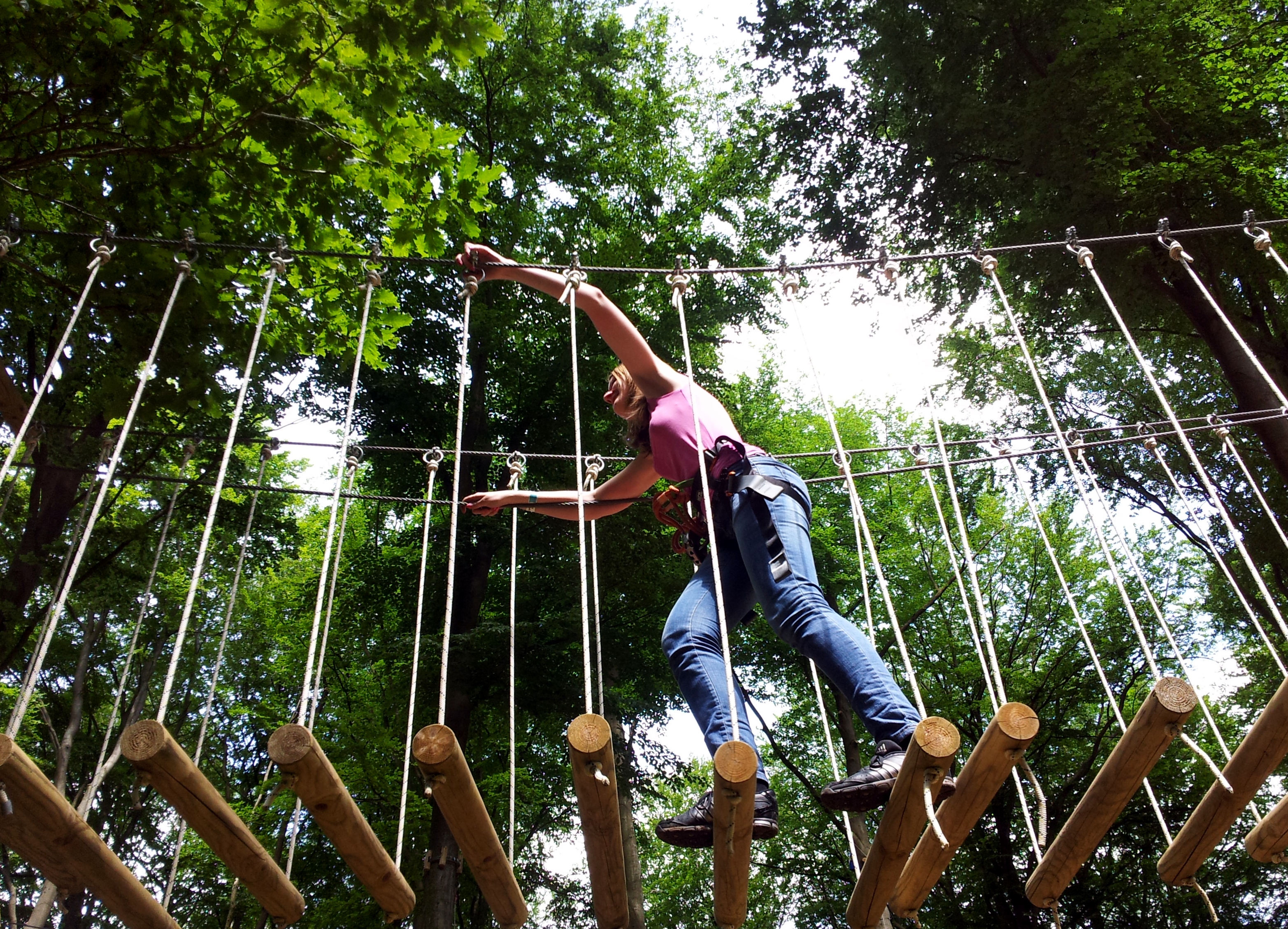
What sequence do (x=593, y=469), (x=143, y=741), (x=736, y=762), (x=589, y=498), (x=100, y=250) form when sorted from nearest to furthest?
1. (x=143, y=741)
2. (x=736, y=762)
3. (x=100, y=250)
4. (x=589, y=498)
5. (x=593, y=469)

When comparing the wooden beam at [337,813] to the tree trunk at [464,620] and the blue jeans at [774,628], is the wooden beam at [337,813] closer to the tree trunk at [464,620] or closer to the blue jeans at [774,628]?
the blue jeans at [774,628]

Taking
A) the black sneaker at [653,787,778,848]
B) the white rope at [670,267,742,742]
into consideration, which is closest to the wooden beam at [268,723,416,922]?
the white rope at [670,267,742,742]

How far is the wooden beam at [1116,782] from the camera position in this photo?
5.95ft

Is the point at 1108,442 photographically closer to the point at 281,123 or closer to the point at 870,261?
the point at 870,261

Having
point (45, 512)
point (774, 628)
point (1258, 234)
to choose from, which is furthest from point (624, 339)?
point (45, 512)

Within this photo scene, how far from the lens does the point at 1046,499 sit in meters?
10.4

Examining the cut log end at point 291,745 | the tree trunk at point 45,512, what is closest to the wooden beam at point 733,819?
the cut log end at point 291,745

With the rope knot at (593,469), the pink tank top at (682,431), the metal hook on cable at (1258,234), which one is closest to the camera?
the pink tank top at (682,431)

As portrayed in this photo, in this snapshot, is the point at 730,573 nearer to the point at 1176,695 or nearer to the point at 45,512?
the point at 1176,695

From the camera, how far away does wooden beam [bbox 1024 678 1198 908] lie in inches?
71.4

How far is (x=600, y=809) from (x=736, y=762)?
305mm

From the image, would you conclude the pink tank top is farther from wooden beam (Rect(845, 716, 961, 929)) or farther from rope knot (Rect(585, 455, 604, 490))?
wooden beam (Rect(845, 716, 961, 929))

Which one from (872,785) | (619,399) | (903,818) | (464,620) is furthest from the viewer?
(464,620)

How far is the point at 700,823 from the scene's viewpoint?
231cm
